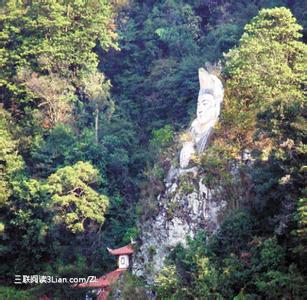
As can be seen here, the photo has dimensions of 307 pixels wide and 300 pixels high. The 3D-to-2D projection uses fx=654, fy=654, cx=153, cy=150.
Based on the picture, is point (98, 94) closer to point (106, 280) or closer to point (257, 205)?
point (106, 280)

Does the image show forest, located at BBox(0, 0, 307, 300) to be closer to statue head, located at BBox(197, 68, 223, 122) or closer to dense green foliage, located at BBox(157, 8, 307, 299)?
dense green foliage, located at BBox(157, 8, 307, 299)

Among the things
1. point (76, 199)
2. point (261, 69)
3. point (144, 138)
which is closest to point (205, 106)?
point (261, 69)

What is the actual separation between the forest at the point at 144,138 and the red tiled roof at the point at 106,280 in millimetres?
480

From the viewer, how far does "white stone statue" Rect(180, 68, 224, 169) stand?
52.6 ft

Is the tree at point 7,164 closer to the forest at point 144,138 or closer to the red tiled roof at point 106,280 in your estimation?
the forest at point 144,138

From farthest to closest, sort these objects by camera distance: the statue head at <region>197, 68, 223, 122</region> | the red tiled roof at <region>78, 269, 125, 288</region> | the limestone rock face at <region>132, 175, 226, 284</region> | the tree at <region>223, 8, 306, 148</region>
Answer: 1. the statue head at <region>197, 68, 223, 122</region>
2. the red tiled roof at <region>78, 269, 125, 288</region>
3. the tree at <region>223, 8, 306, 148</region>
4. the limestone rock face at <region>132, 175, 226, 284</region>

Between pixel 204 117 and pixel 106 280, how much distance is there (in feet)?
15.5

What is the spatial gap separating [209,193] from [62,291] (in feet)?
13.5

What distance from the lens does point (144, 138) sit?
22297 millimetres

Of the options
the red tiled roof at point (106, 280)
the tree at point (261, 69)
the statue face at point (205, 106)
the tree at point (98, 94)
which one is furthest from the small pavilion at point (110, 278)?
the tree at point (98, 94)

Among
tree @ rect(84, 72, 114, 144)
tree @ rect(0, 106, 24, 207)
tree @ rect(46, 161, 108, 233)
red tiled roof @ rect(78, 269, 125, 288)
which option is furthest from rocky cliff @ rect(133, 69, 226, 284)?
tree @ rect(84, 72, 114, 144)

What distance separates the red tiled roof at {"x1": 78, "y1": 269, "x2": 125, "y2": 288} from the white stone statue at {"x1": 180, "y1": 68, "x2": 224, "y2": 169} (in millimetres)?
3138

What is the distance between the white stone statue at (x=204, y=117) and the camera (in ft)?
52.6

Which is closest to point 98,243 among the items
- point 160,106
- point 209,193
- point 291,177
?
point 209,193
